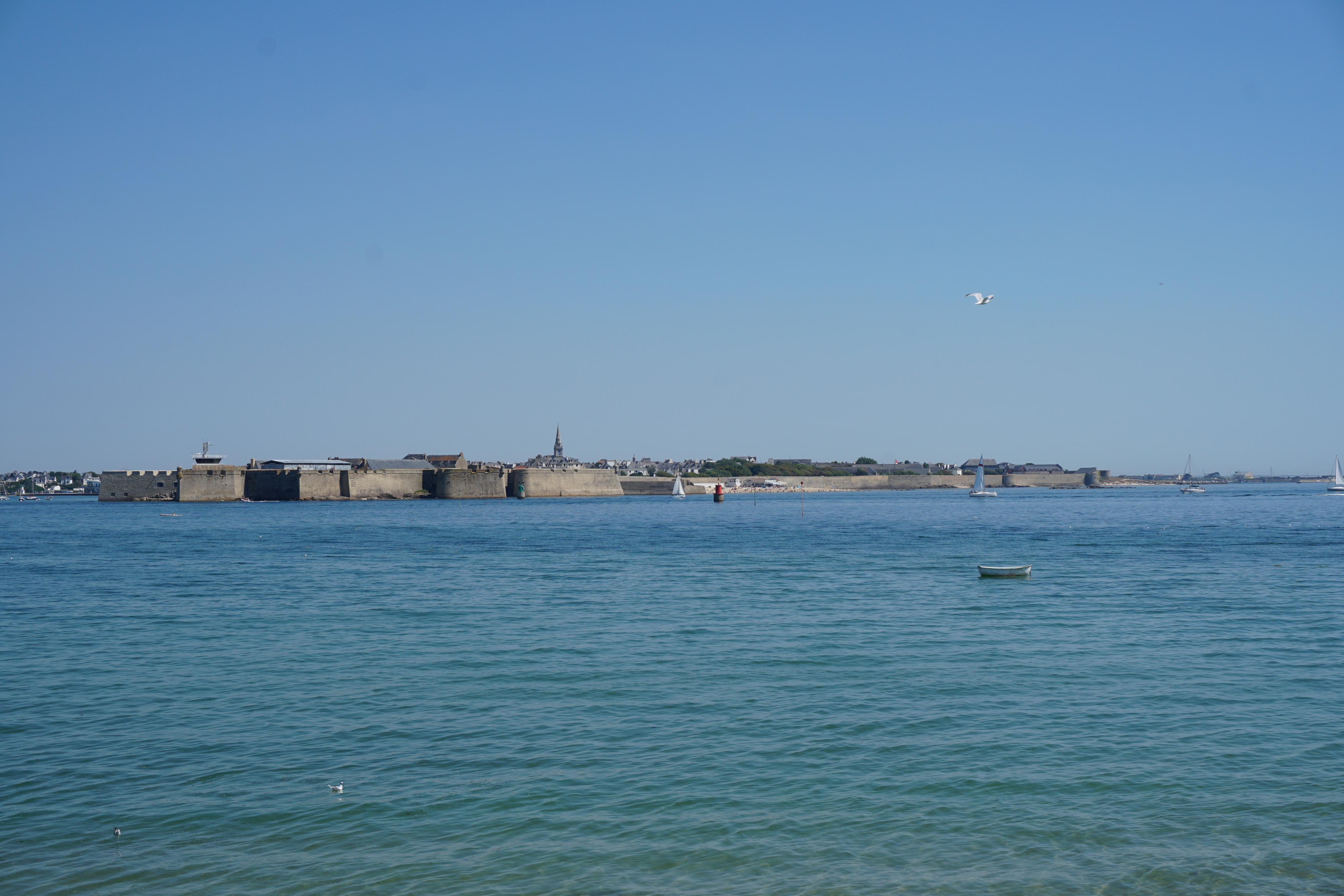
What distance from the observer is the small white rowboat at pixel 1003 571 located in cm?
3272

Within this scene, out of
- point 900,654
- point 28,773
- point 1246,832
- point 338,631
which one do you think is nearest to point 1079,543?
point 900,654

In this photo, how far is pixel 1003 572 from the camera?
3278 cm

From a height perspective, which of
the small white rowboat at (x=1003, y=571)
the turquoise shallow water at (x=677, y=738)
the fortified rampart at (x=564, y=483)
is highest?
the fortified rampart at (x=564, y=483)

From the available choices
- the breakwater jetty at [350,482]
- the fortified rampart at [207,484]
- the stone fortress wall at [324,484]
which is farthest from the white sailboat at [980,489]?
the fortified rampart at [207,484]

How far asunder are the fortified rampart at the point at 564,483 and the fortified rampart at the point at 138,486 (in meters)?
43.4

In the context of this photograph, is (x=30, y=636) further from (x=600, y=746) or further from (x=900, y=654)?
(x=900, y=654)

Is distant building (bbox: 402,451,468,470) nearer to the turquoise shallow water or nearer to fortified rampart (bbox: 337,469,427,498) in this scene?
fortified rampart (bbox: 337,469,427,498)

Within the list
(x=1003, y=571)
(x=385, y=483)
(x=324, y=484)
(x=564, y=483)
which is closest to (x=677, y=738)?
(x=1003, y=571)

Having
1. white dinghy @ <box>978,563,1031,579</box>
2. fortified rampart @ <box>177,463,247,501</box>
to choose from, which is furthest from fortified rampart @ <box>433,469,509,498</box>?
white dinghy @ <box>978,563,1031,579</box>

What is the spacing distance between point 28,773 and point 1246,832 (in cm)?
1298

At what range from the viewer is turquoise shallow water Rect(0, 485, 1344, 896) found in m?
9.09

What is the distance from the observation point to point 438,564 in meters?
39.8

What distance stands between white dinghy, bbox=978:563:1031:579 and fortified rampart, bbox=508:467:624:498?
114198 millimetres

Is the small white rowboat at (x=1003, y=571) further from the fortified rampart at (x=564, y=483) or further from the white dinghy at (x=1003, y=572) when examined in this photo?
the fortified rampart at (x=564, y=483)
